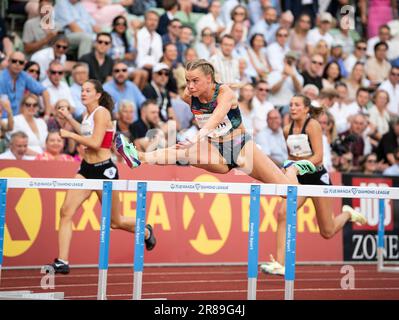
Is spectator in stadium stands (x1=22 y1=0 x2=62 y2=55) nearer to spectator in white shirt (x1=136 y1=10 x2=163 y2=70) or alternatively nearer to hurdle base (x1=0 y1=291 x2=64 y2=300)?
spectator in white shirt (x1=136 y1=10 x2=163 y2=70)

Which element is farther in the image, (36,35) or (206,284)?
(36,35)

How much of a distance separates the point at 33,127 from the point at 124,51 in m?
2.93

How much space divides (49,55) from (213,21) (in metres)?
3.88

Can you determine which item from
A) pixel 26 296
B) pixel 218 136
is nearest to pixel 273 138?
pixel 218 136

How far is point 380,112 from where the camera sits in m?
17.9

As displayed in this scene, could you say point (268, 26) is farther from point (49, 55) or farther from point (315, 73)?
point (49, 55)

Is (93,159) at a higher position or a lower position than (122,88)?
lower

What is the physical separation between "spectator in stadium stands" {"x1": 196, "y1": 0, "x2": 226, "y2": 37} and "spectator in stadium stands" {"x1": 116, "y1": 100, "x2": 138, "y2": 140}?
3.48 meters

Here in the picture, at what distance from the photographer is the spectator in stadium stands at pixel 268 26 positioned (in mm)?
17953

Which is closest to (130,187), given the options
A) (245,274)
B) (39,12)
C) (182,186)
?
(182,186)

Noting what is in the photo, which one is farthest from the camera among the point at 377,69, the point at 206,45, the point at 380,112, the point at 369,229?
the point at 377,69

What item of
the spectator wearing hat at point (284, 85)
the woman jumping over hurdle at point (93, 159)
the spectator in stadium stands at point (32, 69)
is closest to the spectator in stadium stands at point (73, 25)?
the spectator in stadium stands at point (32, 69)

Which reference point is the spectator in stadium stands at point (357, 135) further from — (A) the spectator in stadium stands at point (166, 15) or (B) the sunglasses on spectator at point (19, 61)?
(B) the sunglasses on spectator at point (19, 61)

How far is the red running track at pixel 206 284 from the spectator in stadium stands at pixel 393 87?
5.81 meters
